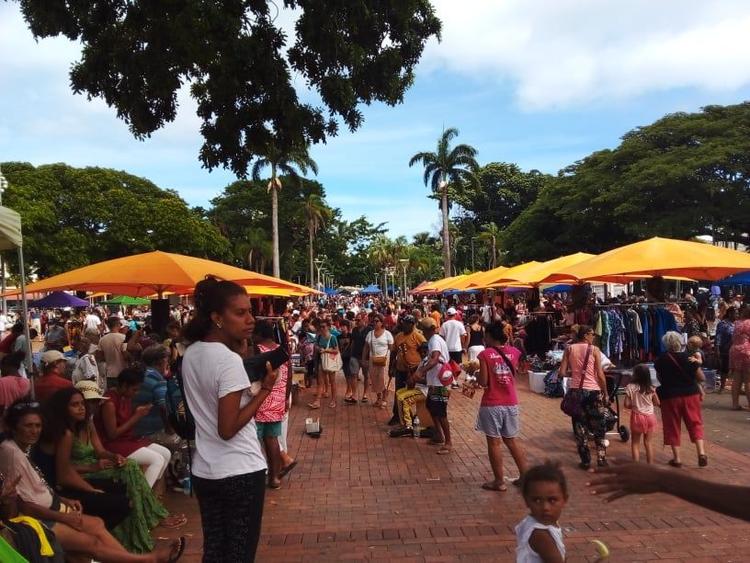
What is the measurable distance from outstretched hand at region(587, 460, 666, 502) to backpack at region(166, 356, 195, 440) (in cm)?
178

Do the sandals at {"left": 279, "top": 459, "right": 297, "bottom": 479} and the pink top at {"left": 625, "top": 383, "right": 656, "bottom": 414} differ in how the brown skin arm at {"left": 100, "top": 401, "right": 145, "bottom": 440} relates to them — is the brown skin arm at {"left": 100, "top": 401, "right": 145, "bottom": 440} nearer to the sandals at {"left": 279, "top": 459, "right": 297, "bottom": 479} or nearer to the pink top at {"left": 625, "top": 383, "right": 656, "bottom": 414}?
the sandals at {"left": 279, "top": 459, "right": 297, "bottom": 479}

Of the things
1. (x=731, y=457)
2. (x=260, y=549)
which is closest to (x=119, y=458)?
(x=260, y=549)

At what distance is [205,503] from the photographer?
2811 mm

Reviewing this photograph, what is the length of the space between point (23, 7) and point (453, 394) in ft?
31.9

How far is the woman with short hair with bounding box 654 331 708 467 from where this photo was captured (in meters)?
6.92

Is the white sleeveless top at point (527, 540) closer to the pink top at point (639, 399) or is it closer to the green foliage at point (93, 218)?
the pink top at point (639, 399)

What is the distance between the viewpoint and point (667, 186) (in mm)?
29250

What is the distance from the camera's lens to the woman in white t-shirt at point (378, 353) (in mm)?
11172

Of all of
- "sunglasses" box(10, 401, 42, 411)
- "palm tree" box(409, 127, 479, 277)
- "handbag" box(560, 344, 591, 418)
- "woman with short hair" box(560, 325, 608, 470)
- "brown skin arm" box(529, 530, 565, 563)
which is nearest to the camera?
"brown skin arm" box(529, 530, 565, 563)

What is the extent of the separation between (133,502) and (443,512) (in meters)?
2.55

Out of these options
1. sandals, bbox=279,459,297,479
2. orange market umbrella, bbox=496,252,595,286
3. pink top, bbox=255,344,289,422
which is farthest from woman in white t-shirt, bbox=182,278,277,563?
orange market umbrella, bbox=496,252,595,286

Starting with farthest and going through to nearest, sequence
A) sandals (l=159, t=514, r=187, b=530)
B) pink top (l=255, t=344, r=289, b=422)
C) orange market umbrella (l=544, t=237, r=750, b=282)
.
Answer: orange market umbrella (l=544, t=237, r=750, b=282) → pink top (l=255, t=344, r=289, b=422) → sandals (l=159, t=514, r=187, b=530)

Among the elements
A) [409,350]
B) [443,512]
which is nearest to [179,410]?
[443,512]

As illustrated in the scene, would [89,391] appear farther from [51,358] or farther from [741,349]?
[741,349]
